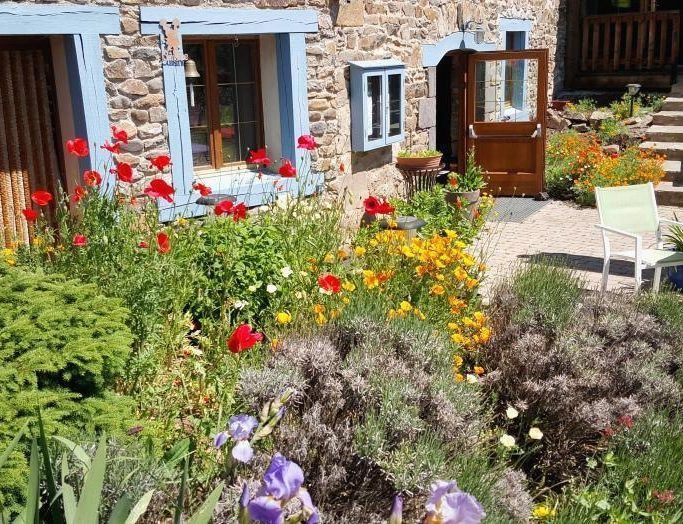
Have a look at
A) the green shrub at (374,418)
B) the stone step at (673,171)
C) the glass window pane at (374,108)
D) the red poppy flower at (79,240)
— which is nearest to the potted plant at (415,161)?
the glass window pane at (374,108)

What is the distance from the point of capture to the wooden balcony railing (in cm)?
1360

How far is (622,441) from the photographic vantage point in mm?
3307

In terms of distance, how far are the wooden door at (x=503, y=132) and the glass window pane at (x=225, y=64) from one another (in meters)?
4.54

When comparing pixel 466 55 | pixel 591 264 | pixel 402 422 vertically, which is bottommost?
pixel 591 264

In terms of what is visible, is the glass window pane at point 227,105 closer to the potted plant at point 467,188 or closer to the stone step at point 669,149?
the potted plant at point 467,188

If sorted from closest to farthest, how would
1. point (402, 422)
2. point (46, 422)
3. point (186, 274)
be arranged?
point (46, 422), point (402, 422), point (186, 274)

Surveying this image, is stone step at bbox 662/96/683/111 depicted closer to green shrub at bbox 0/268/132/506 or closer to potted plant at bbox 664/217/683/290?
potted plant at bbox 664/217/683/290

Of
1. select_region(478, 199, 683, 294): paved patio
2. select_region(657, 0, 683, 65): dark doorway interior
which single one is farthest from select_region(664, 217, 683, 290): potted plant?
select_region(657, 0, 683, 65): dark doorway interior

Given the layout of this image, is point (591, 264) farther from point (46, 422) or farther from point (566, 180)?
point (46, 422)

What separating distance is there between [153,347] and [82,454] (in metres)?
1.53

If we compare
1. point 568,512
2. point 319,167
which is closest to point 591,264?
point 319,167

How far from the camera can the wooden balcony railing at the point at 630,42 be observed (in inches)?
535

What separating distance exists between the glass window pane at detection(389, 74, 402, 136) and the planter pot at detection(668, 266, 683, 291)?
341 cm

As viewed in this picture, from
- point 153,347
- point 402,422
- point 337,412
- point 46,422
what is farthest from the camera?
point 153,347
